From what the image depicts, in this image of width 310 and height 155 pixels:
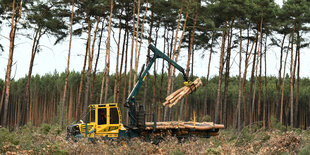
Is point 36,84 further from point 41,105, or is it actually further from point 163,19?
point 163,19

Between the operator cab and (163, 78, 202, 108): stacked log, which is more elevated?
(163, 78, 202, 108): stacked log

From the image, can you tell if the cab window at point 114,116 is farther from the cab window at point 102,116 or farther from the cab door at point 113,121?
the cab window at point 102,116

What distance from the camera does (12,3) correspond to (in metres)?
24.2

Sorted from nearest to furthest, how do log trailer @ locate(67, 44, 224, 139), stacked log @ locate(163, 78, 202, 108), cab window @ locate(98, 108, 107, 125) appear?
log trailer @ locate(67, 44, 224, 139) → cab window @ locate(98, 108, 107, 125) → stacked log @ locate(163, 78, 202, 108)

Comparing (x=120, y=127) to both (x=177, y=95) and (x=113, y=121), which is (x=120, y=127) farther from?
(x=177, y=95)

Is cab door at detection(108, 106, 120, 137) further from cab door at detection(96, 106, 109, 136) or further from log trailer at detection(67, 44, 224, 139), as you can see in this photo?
cab door at detection(96, 106, 109, 136)

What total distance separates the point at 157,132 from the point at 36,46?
17.8 m

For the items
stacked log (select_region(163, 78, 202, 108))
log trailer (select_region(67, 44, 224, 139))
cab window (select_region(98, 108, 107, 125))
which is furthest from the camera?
stacked log (select_region(163, 78, 202, 108))

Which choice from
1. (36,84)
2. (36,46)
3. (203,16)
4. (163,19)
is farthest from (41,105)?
(203,16)

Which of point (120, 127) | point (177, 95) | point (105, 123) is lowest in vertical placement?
point (120, 127)

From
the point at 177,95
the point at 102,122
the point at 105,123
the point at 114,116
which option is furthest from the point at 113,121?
the point at 177,95

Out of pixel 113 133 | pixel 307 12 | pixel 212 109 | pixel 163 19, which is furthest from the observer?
pixel 212 109

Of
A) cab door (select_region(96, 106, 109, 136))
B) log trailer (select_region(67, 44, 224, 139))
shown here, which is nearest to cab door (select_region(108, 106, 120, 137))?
log trailer (select_region(67, 44, 224, 139))

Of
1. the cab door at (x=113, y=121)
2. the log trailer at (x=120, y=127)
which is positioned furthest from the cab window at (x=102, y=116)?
the cab door at (x=113, y=121)
